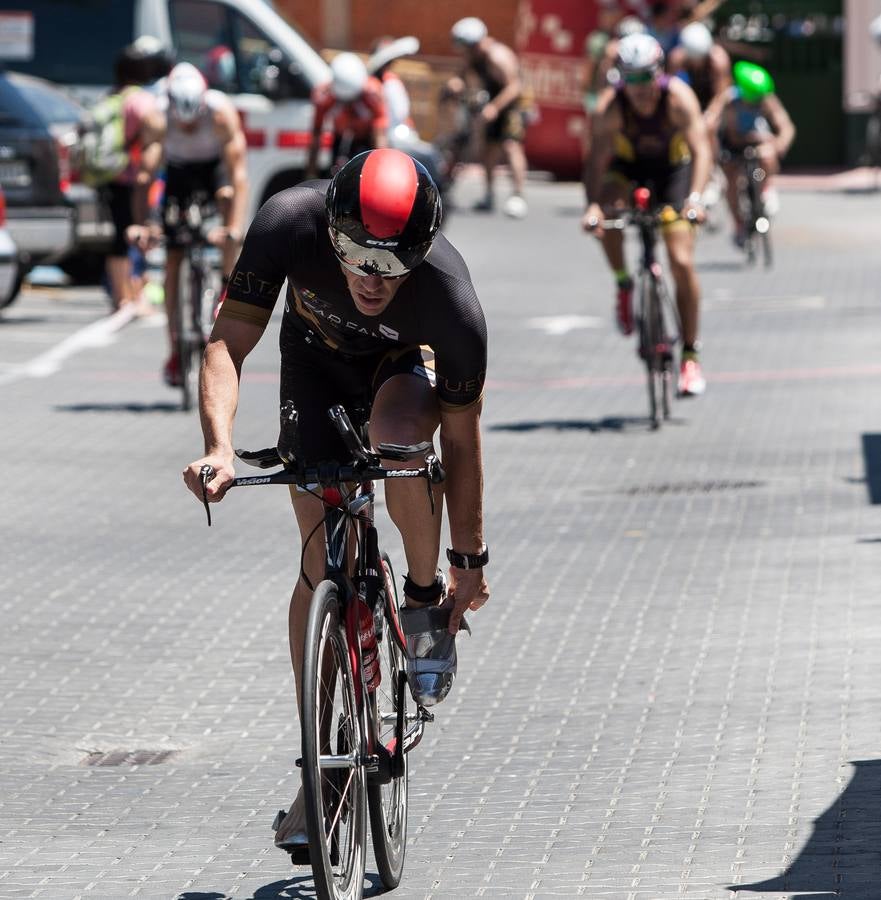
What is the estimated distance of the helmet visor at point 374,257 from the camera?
177 inches

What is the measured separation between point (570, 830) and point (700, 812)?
349 millimetres

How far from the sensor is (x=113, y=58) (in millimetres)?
20312

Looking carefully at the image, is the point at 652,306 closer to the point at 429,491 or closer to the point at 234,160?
the point at 234,160

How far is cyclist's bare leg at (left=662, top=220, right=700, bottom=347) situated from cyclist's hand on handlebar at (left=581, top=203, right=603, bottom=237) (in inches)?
15.5

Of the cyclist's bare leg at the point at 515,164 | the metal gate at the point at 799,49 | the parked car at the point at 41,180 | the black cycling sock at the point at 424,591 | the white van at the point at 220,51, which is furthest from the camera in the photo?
the metal gate at the point at 799,49

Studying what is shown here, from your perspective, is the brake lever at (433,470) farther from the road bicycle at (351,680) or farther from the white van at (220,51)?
the white van at (220,51)

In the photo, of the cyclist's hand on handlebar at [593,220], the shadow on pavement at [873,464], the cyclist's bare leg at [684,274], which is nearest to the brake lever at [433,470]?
the shadow on pavement at [873,464]

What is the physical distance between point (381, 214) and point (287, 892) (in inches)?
63.3

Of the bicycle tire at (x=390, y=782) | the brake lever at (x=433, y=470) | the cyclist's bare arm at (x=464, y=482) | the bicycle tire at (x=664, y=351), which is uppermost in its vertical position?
the brake lever at (x=433, y=470)

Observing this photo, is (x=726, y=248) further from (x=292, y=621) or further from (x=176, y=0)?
(x=292, y=621)

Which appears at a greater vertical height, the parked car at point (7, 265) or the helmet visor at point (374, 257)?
the helmet visor at point (374, 257)

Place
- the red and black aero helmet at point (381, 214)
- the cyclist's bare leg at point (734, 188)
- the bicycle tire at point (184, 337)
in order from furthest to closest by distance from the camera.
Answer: the cyclist's bare leg at point (734, 188), the bicycle tire at point (184, 337), the red and black aero helmet at point (381, 214)

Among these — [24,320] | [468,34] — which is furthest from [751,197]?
[24,320]

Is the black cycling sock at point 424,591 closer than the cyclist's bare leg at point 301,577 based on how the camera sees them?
No
